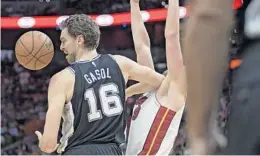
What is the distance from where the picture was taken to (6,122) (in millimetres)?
12078

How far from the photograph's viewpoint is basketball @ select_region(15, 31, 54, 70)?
3826mm

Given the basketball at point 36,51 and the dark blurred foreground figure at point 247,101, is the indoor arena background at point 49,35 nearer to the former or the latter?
the basketball at point 36,51

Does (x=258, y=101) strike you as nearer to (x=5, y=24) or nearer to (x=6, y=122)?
(x=5, y=24)

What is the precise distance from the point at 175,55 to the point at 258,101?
1938mm

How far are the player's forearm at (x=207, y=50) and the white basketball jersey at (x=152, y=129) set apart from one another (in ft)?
7.11

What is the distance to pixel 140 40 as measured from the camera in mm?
3686

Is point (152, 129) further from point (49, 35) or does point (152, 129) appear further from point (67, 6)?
point (49, 35)

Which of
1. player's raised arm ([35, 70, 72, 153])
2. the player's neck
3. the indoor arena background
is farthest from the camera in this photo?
the indoor arena background

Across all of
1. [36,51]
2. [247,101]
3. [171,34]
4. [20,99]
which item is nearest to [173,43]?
[171,34]

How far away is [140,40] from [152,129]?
589mm

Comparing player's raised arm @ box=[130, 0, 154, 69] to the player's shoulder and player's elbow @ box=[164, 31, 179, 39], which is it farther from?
the player's shoulder

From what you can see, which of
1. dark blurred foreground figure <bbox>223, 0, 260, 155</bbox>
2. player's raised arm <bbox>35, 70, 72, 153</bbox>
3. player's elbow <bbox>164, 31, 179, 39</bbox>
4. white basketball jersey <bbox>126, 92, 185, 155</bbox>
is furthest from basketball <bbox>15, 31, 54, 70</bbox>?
dark blurred foreground figure <bbox>223, 0, 260, 155</bbox>

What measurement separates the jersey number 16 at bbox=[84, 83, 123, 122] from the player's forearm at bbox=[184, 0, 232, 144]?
2019 mm

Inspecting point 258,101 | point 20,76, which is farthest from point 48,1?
point 258,101
